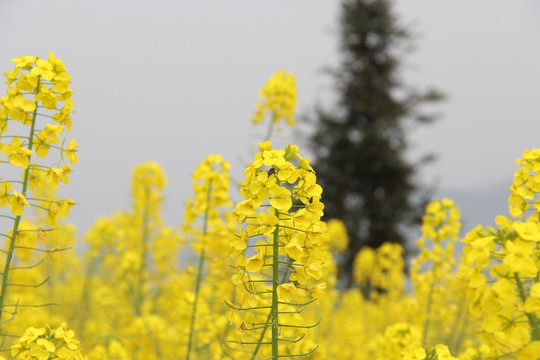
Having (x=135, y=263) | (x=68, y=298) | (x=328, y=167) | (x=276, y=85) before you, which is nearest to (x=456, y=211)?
(x=276, y=85)

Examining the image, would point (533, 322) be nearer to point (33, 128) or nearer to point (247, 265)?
point (247, 265)

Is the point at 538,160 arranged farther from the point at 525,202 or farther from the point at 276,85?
the point at 276,85

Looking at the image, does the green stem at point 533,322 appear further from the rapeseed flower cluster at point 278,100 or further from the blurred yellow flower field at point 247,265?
the rapeseed flower cluster at point 278,100

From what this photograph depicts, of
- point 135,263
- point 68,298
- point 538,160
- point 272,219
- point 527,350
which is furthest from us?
point 68,298

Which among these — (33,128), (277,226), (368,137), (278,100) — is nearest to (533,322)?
(277,226)

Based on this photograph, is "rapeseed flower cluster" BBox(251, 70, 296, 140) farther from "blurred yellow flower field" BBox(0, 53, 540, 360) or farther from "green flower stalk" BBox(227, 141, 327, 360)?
"green flower stalk" BBox(227, 141, 327, 360)

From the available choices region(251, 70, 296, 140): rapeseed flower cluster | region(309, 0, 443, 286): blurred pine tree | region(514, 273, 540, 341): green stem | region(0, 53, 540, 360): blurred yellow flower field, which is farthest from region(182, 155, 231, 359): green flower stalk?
region(309, 0, 443, 286): blurred pine tree

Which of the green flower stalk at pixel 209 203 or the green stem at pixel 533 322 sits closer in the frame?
the green stem at pixel 533 322

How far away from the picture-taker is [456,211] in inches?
213

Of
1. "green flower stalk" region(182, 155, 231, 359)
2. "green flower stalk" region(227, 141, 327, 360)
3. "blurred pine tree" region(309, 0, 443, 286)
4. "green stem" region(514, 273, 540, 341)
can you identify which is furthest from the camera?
"blurred pine tree" region(309, 0, 443, 286)

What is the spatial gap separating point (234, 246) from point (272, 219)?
0.23m

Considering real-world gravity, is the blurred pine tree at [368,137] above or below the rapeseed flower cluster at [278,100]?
above

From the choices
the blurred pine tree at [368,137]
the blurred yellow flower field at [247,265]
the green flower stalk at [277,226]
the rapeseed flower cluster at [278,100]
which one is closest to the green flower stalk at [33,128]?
the blurred yellow flower field at [247,265]

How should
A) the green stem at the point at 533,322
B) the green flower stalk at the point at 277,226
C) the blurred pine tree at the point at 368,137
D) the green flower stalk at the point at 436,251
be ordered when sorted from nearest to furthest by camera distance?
the green stem at the point at 533,322
the green flower stalk at the point at 277,226
the green flower stalk at the point at 436,251
the blurred pine tree at the point at 368,137
